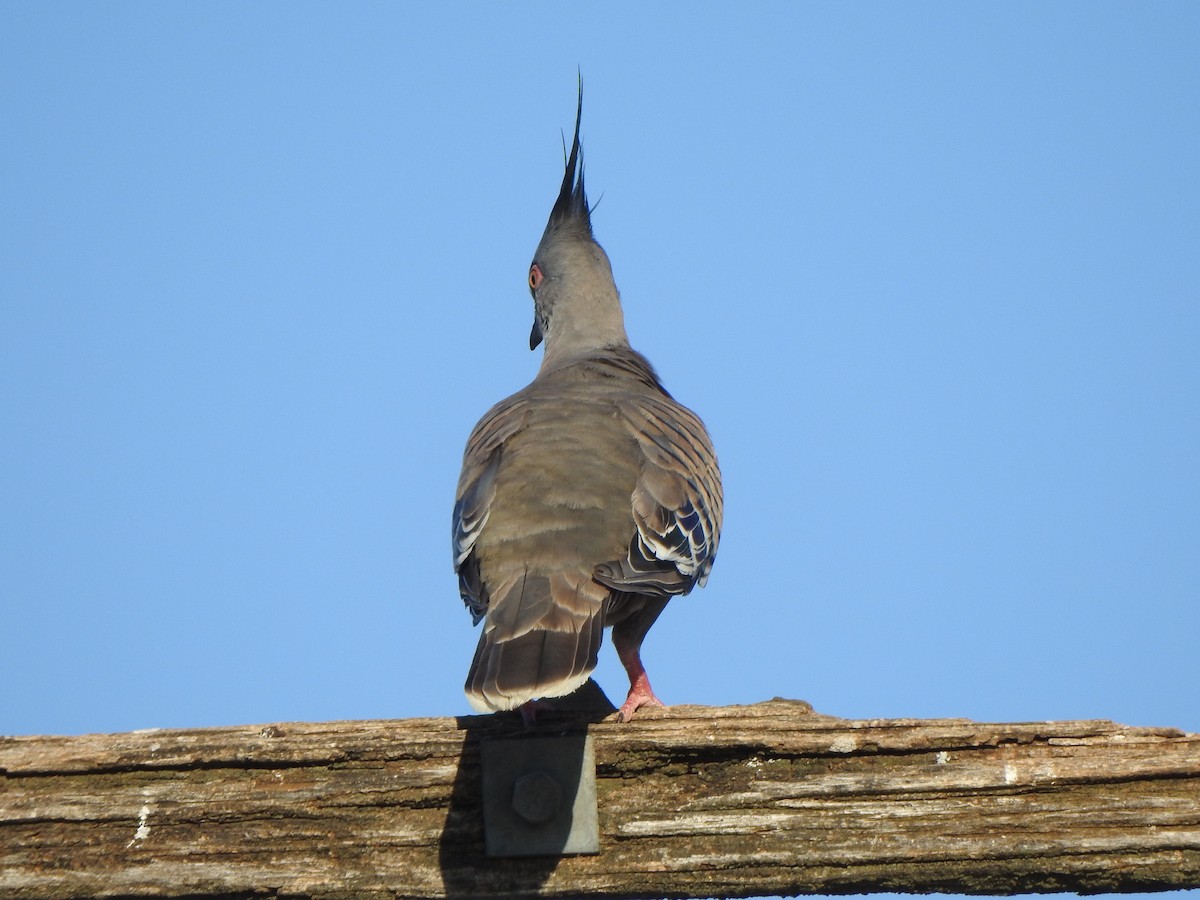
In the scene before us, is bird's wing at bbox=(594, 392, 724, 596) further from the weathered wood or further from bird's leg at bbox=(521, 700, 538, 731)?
the weathered wood

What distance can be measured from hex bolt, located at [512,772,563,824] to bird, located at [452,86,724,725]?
0.25 meters

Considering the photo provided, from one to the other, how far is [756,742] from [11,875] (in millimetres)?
1454

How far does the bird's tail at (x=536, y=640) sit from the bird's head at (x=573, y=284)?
270 centimetres

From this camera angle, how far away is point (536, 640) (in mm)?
3662

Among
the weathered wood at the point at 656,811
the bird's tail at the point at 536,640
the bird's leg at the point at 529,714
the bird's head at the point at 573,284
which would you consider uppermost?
the bird's head at the point at 573,284

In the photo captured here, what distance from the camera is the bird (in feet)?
12.0

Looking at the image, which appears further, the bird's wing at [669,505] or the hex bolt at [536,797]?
the bird's wing at [669,505]

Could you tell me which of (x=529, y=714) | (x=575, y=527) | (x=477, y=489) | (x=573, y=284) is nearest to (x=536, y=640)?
(x=529, y=714)

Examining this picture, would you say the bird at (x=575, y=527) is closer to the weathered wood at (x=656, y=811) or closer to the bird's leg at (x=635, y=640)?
the bird's leg at (x=635, y=640)

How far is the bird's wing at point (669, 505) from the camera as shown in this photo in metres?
4.29

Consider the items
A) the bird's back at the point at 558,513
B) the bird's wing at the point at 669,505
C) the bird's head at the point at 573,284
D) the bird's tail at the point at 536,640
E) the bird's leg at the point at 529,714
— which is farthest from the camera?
the bird's head at the point at 573,284

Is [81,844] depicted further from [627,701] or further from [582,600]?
[627,701]

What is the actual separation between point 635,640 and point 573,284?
281 cm

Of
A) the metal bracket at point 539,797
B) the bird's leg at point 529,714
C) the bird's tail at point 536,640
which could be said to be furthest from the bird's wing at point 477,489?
the metal bracket at point 539,797
